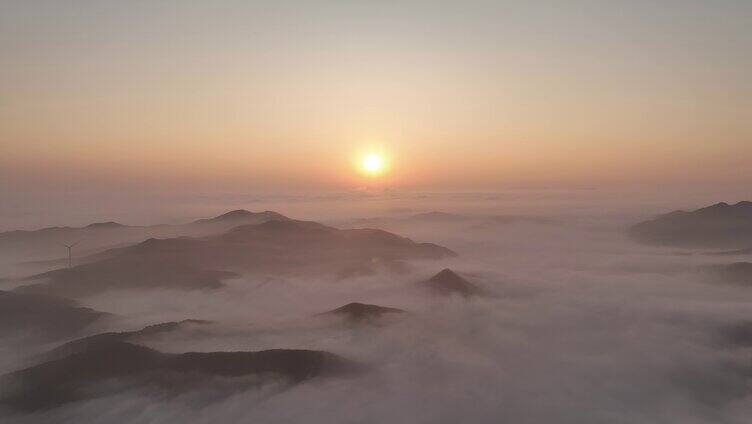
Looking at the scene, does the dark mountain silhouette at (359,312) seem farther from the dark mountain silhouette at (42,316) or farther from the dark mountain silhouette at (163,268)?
the dark mountain silhouette at (163,268)

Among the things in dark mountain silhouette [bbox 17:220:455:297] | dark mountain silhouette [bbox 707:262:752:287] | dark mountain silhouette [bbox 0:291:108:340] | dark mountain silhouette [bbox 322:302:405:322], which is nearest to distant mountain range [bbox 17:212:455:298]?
dark mountain silhouette [bbox 17:220:455:297]

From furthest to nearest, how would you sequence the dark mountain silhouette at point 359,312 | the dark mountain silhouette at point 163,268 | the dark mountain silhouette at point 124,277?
the dark mountain silhouette at point 163,268
the dark mountain silhouette at point 124,277
the dark mountain silhouette at point 359,312

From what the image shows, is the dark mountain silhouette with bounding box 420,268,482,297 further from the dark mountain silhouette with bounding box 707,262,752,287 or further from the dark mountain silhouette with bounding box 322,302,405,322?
the dark mountain silhouette with bounding box 707,262,752,287

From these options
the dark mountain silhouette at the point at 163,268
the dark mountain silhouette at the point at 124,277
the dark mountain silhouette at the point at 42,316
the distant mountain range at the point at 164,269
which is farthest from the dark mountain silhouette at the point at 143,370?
the dark mountain silhouette at the point at 124,277

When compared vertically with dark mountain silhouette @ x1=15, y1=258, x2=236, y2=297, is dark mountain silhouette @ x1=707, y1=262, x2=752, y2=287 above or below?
below

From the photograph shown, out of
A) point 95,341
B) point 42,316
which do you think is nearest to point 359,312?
point 95,341

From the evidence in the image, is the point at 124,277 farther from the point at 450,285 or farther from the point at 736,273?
the point at 736,273
